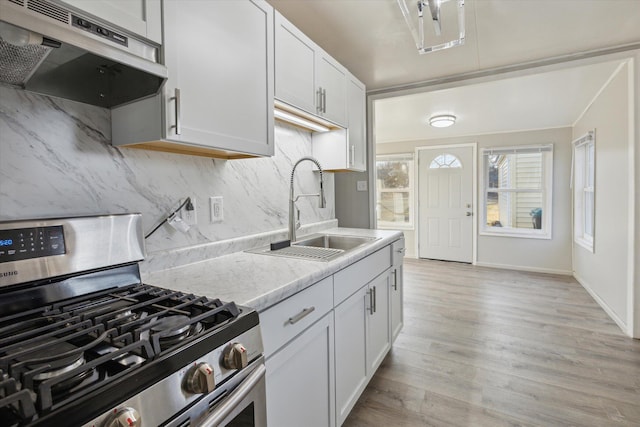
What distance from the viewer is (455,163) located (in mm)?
5324

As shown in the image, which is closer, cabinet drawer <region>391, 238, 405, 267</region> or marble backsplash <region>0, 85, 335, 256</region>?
marble backsplash <region>0, 85, 335, 256</region>

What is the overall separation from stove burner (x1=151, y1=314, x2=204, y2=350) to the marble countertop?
19cm

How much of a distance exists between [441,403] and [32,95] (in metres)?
2.32

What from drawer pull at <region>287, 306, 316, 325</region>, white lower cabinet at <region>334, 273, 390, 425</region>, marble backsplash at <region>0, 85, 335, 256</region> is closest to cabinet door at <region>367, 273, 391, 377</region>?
white lower cabinet at <region>334, 273, 390, 425</region>

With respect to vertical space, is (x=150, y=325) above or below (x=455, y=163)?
below

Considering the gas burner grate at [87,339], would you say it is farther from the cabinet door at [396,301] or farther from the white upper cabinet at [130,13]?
the cabinet door at [396,301]

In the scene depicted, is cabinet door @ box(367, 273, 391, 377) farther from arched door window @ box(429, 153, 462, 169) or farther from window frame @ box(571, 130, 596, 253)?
arched door window @ box(429, 153, 462, 169)

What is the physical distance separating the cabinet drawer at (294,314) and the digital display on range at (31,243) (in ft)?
2.15

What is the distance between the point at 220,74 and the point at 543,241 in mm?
5023

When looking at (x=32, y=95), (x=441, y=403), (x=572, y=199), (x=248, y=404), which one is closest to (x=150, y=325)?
(x=248, y=404)

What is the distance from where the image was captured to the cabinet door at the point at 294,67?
1643mm

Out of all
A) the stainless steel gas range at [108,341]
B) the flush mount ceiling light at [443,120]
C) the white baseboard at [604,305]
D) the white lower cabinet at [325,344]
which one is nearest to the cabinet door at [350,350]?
the white lower cabinet at [325,344]

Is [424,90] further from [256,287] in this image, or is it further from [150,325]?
[150,325]

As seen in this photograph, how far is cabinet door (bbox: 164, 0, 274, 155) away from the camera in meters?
1.11
